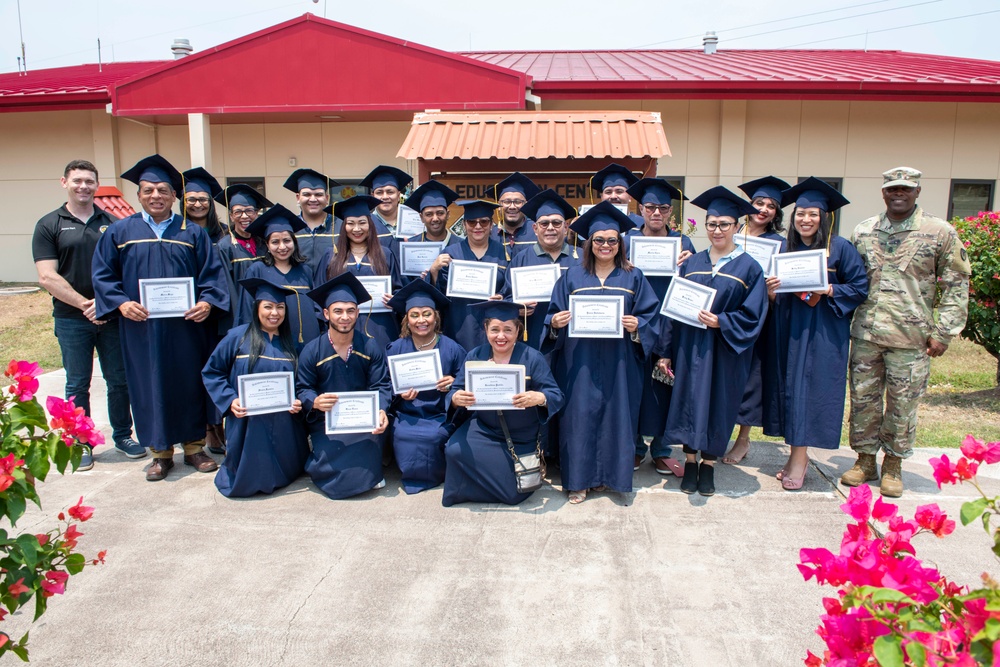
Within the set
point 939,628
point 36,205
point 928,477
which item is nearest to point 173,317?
point 939,628

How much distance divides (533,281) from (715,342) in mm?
1390

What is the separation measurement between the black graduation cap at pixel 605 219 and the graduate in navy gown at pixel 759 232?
0.96 metres

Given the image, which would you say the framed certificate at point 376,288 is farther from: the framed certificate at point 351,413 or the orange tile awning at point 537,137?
the orange tile awning at point 537,137

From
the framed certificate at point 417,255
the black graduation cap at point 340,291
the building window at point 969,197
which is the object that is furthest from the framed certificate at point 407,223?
the building window at point 969,197

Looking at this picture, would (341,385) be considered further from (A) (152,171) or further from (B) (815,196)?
(B) (815,196)

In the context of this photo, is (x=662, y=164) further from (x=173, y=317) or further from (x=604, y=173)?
(x=173, y=317)

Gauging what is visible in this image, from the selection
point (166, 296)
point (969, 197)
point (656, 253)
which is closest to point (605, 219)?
point (656, 253)

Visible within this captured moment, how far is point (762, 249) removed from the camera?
531 cm

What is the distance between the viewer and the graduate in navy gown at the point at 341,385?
5188 mm

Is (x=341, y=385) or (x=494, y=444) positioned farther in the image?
(x=341, y=385)

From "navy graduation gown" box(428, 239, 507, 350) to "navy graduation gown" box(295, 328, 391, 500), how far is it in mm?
799

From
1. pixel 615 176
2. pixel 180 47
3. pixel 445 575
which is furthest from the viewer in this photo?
pixel 180 47

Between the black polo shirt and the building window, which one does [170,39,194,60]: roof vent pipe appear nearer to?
the black polo shirt

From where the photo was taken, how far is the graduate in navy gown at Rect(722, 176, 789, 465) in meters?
5.49
